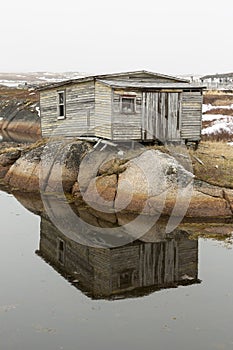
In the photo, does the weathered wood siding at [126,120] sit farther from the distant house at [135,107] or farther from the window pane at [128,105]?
the window pane at [128,105]

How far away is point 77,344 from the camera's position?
953cm

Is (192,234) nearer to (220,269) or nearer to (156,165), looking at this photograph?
(220,269)

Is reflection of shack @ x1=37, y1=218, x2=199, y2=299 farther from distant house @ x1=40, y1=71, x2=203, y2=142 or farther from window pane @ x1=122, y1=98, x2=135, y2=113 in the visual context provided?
window pane @ x1=122, y1=98, x2=135, y2=113

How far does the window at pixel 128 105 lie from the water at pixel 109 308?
8380 millimetres

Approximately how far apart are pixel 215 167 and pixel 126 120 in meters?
4.90

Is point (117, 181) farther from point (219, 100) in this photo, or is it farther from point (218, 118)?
point (219, 100)

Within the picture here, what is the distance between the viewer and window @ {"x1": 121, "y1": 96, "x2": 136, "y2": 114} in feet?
70.6

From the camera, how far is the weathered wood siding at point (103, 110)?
21.4 meters

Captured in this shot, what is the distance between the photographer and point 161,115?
2216cm

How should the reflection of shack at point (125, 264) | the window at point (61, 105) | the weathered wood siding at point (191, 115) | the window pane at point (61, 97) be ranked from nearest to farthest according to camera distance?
1. the reflection of shack at point (125, 264)
2. the weathered wood siding at point (191, 115)
3. the window at point (61, 105)
4. the window pane at point (61, 97)

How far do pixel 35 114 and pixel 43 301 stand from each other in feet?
145

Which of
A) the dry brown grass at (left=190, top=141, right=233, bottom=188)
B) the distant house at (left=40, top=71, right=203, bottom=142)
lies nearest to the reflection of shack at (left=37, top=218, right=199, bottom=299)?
the dry brown grass at (left=190, top=141, right=233, bottom=188)

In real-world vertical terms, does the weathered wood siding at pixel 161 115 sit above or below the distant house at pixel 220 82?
below

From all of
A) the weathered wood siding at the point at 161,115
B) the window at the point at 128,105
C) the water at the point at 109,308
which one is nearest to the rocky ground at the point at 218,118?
the weathered wood siding at the point at 161,115
